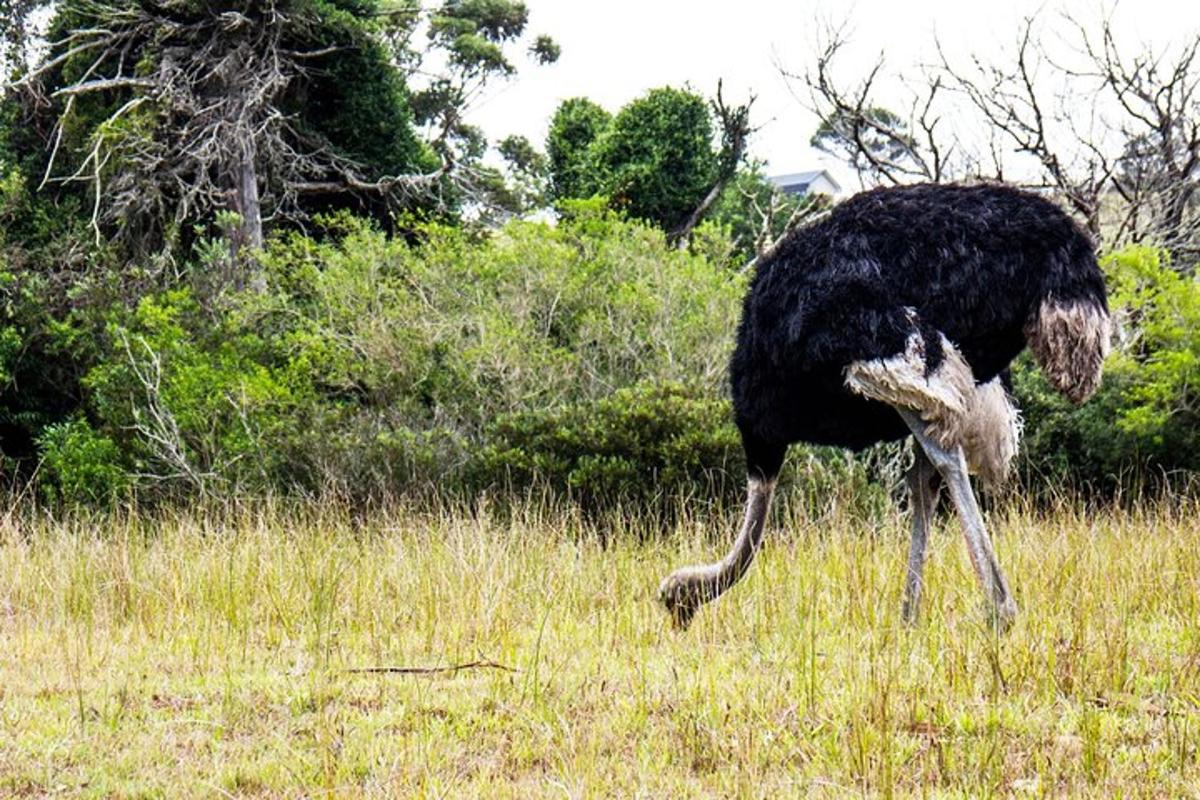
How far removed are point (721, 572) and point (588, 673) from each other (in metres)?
0.81

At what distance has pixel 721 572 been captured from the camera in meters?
5.37

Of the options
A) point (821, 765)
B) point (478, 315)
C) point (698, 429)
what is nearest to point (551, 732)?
point (821, 765)

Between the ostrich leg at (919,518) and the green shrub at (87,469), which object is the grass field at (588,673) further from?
the green shrub at (87,469)

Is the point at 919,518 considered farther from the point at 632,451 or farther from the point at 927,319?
the point at 632,451

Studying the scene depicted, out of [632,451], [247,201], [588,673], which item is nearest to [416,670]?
[588,673]

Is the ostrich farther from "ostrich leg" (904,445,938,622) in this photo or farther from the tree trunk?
the tree trunk

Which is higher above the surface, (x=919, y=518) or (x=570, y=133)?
(x=570, y=133)

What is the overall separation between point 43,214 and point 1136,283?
11940mm

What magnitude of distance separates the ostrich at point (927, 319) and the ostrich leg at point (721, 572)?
364 millimetres

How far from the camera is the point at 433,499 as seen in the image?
10312 mm

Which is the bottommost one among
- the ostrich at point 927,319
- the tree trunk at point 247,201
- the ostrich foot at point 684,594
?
the ostrich foot at point 684,594

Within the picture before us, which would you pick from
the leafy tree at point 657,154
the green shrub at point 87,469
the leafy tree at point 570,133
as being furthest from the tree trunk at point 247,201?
the leafy tree at point 570,133

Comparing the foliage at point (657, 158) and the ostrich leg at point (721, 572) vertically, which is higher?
the foliage at point (657, 158)

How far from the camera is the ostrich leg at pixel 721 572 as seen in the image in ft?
17.6
